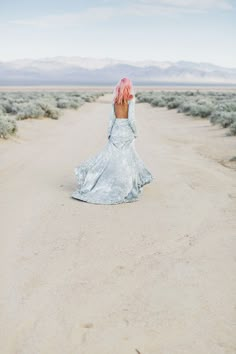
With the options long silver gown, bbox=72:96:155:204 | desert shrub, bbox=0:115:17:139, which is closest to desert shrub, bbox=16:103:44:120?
desert shrub, bbox=0:115:17:139

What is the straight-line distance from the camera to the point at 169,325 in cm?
438

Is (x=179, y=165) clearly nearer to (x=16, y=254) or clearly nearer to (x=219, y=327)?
(x=16, y=254)

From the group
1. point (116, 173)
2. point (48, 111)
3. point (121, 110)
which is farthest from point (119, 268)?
point (48, 111)

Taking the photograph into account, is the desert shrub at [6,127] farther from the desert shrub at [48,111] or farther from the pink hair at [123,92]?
the pink hair at [123,92]

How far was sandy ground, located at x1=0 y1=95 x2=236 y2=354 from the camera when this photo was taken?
13.8 ft

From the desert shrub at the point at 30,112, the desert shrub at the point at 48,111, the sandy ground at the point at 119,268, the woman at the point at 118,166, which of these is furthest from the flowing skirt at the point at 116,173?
the desert shrub at the point at 48,111

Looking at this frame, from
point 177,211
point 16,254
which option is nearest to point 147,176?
point 177,211

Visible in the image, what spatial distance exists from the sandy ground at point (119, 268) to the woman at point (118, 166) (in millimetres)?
331

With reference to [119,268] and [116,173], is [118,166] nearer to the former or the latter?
[116,173]

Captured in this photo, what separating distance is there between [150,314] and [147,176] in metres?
4.60

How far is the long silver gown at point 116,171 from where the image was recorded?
850 centimetres

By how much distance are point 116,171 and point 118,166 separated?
A: 0.10 metres

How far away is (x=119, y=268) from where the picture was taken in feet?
18.3

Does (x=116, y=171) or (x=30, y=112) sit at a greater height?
(x=116, y=171)
